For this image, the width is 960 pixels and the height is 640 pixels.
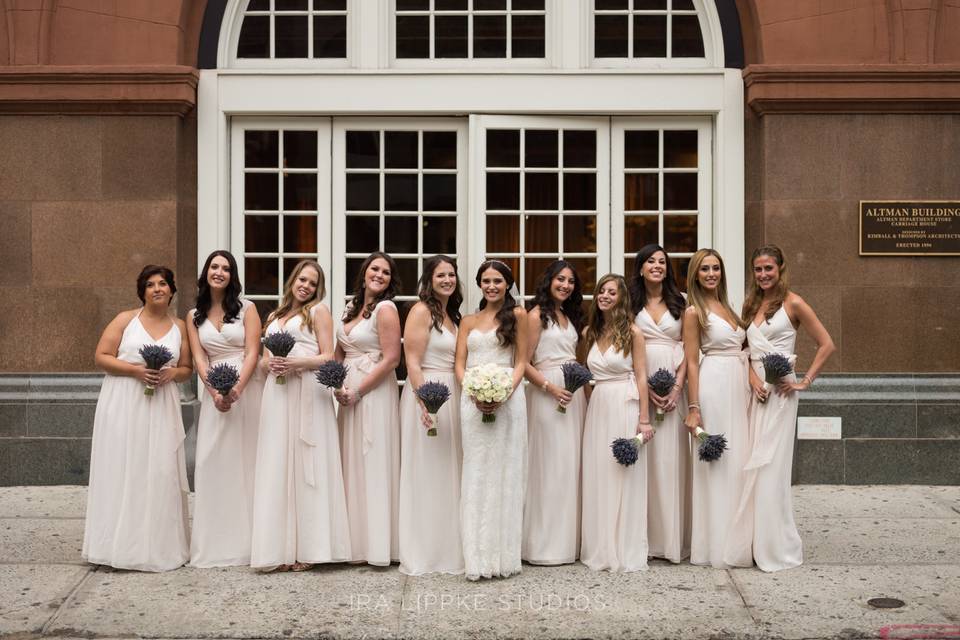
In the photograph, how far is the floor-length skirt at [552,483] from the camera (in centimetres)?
703

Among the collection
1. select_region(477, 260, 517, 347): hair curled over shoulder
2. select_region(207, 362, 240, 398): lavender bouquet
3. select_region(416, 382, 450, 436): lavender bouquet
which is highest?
select_region(477, 260, 517, 347): hair curled over shoulder

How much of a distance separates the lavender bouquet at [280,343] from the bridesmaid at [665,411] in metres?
2.39

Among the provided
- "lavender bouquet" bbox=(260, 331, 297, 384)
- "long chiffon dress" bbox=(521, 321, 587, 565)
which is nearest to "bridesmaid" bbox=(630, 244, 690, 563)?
"long chiffon dress" bbox=(521, 321, 587, 565)

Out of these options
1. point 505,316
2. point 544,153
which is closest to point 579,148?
point 544,153

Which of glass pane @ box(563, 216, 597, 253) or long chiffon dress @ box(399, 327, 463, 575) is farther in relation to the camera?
glass pane @ box(563, 216, 597, 253)

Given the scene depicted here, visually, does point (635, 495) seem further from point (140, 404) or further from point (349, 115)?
point (349, 115)

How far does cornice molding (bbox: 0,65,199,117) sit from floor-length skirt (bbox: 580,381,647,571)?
5109mm

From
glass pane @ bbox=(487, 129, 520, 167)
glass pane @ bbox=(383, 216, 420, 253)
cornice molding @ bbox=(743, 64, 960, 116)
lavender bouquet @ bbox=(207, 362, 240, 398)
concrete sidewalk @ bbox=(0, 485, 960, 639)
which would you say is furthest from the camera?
glass pane @ bbox=(383, 216, 420, 253)

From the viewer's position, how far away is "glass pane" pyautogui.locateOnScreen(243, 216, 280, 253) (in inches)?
397

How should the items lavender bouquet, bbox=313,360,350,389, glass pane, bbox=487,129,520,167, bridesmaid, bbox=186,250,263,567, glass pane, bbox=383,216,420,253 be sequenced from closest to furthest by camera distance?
lavender bouquet, bbox=313,360,350,389, bridesmaid, bbox=186,250,263,567, glass pane, bbox=487,129,520,167, glass pane, bbox=383,216,420,253

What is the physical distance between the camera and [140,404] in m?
6.96

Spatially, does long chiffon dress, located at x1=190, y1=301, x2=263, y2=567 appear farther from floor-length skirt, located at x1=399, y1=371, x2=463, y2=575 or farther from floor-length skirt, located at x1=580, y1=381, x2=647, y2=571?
floor-length skirt, located at x1=580, y1=381, x2=647, y2=571

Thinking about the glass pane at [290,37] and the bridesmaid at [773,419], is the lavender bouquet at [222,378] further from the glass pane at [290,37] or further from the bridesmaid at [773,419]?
the glass pane at [290,37]

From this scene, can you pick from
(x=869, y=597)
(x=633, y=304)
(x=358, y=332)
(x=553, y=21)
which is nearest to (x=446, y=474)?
(x=358, y=332)
